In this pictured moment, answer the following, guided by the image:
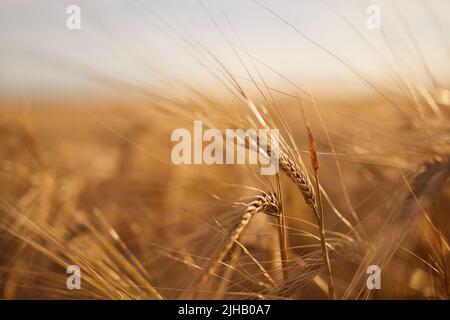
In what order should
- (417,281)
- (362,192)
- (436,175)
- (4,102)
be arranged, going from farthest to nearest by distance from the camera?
(362,192)
(4,102)
(417,281)
(436,175)

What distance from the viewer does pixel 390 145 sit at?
77 centimetres

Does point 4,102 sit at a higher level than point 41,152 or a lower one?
higher

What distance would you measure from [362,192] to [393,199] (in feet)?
2.05

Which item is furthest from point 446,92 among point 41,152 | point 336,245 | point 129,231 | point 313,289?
point 41,152

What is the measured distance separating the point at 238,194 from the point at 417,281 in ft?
2.02

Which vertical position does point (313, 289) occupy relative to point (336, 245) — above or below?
below

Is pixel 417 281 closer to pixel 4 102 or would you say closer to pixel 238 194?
pixel 238 194

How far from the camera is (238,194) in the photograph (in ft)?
4.75
